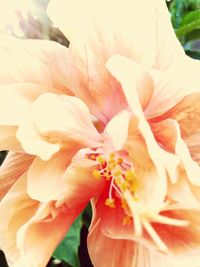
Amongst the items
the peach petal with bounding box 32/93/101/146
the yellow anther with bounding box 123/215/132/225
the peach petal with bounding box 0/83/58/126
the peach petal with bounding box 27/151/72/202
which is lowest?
the yellow anther with bounding box 123/215/132/225

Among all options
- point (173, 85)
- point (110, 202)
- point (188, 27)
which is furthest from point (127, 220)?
point (188, 27)

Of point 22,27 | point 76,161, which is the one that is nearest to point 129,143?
point 76,161

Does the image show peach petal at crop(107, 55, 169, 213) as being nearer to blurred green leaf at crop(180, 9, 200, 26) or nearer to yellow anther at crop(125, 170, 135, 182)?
yellow anther at crop(125, 170, 135, 182)

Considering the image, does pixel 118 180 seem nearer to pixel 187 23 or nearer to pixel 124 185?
pixel 124 185

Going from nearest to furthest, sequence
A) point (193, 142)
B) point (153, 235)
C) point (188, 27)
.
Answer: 1. point (153, 235)
2. point (193, 142)
3. point (188, 27)

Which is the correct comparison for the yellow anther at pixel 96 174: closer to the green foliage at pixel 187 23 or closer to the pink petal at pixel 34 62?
the pink petal at pixel 34 62

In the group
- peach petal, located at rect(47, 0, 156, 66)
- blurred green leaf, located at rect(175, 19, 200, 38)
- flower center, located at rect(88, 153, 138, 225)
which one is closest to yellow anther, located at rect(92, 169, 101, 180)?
flower center, located at rect(88, 153, 138, 225)
